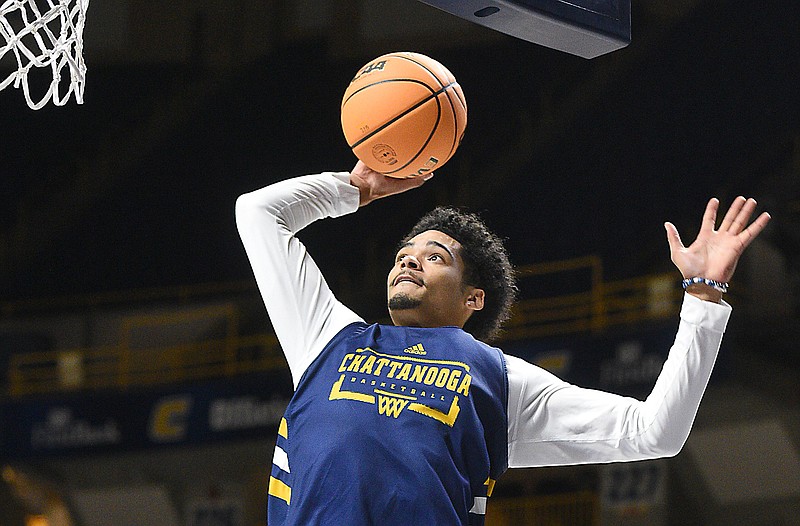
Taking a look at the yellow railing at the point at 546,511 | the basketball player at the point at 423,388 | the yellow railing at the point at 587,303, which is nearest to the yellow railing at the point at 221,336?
the yellow railing at the point at 587,303

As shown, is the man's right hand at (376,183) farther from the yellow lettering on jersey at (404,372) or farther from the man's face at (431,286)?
the yellow lettering on jersey at (404,372)

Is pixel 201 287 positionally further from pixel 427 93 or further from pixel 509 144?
pixel 427 93

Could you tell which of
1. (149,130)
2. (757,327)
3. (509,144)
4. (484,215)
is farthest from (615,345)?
(149,130)

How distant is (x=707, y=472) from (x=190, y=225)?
609cm

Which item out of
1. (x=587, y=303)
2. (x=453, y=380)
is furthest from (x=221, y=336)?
(x=453, y=380)

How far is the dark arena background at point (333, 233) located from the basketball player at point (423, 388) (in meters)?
4.86

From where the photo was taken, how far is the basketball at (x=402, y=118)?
2732 millimetres

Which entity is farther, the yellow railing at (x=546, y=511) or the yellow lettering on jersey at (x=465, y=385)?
the yellow railing at (x=546, y=511)

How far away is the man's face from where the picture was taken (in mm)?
2668

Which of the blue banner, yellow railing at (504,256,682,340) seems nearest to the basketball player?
yellow railing at (504,256,682,340)

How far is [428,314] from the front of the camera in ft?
8.81

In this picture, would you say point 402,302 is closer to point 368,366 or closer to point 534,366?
point 368,366

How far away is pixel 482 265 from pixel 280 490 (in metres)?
0.79

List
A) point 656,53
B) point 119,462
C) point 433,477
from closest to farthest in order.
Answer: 1. point 433,477
2. point 119,462
3. point 656,53
